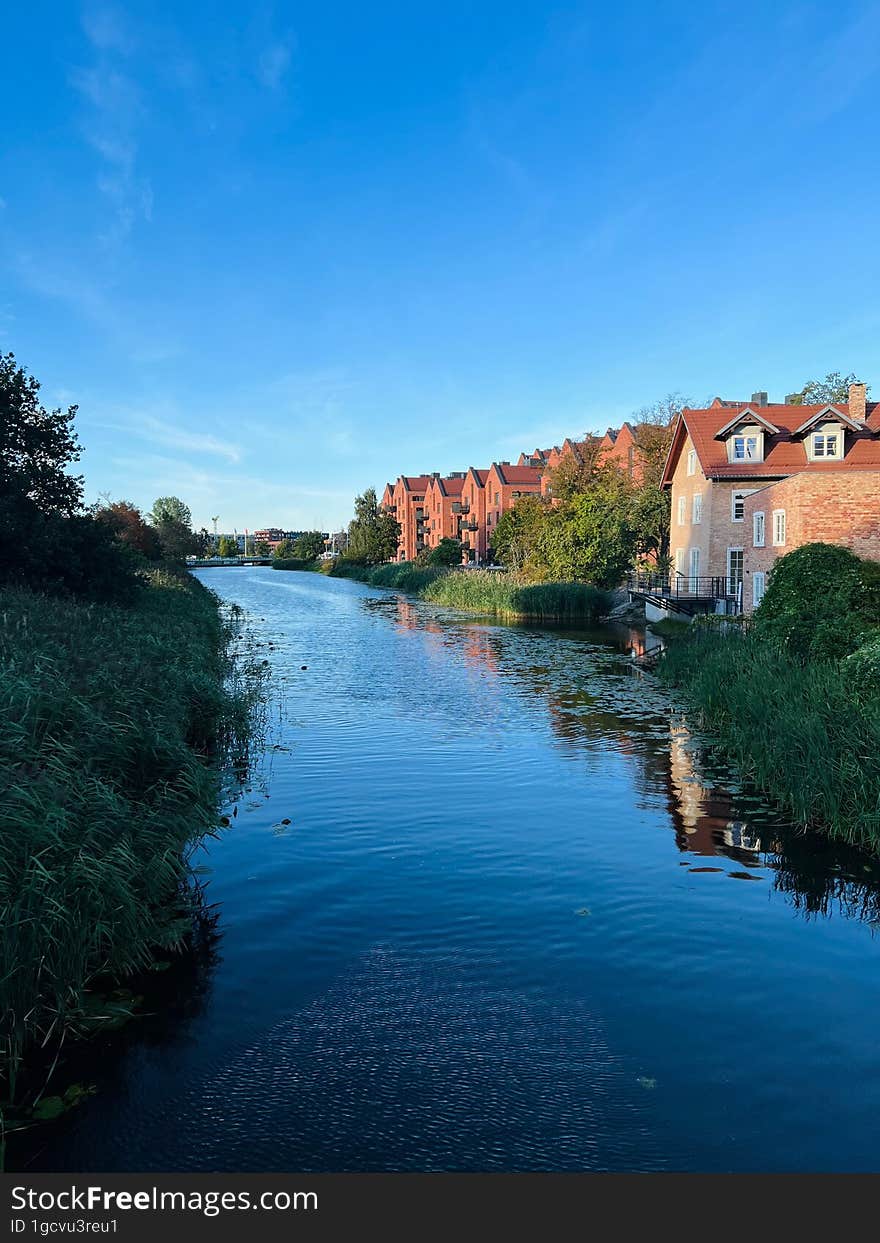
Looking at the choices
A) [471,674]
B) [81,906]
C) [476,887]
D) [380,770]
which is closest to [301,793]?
[380,770]

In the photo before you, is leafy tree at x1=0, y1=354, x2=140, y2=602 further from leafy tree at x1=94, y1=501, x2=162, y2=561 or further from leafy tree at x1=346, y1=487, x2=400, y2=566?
leafy tree at x1=346, y1=487, x2=400, y2=566

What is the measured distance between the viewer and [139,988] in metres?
7.49

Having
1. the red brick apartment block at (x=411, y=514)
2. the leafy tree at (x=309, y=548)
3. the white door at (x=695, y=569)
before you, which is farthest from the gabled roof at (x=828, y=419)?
the leafy tree at (x=309, y=548)

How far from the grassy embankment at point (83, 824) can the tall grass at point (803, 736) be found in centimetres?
872

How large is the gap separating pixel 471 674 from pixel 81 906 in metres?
21.0

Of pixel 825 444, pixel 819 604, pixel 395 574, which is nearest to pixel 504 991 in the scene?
pixel 819 604

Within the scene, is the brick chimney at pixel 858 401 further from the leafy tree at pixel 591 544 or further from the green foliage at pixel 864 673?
the green foliage at pixel 864 673

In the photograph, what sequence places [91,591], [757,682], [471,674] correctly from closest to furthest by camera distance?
[757,682] < [91,591] < [471,674]

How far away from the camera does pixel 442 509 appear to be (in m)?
109

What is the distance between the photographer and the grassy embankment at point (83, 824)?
6250mm

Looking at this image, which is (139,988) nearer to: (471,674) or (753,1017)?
(753,1017)

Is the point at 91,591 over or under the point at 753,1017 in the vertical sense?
over

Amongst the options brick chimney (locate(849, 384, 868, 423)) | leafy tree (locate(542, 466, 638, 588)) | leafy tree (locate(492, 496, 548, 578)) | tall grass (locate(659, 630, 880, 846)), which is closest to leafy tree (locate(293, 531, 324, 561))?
leafy tree (locate(492, 496, 548, 578))

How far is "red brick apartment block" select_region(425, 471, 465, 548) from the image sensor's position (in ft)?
351
